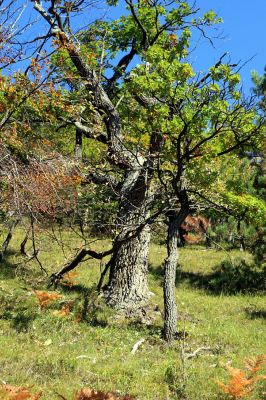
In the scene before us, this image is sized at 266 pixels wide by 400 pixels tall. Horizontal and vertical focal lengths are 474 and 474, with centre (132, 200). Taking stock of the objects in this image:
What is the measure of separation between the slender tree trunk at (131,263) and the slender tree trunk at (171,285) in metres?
1.64

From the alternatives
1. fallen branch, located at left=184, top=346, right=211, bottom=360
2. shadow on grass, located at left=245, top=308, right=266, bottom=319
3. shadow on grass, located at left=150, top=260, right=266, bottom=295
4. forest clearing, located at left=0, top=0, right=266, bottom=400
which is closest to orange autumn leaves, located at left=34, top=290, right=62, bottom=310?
forest clearing, located at left=0, top=0, right=266, bottom=400

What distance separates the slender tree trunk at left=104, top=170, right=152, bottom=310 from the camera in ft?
36.9

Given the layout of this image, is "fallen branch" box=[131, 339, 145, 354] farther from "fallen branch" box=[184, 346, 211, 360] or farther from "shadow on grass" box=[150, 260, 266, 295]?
"shadow on grass" box=[150, 260, 266, 295]

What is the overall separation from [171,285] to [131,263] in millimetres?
2210

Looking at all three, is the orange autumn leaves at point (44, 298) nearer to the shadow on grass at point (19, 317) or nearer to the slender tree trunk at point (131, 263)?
the shadow on grass at point (19, 317)

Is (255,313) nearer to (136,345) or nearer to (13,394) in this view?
(136,345)

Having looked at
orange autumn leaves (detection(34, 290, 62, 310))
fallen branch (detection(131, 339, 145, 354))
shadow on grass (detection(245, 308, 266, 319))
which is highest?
orange autumn leaves (detection(34, 290, 62, 310))

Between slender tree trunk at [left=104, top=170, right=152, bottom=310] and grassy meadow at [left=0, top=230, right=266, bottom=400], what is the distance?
1.35ft

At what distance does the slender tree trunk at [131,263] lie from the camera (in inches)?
442

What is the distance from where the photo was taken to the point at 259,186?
1644 cm

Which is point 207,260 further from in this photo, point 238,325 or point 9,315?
point 9,315

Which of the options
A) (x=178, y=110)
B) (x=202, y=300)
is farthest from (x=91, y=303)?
(x=178, y=110)

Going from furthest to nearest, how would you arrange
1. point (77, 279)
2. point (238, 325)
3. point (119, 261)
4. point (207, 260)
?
1. point (207, 260)
2. point (77, 279)
3. point (119, 261)
4. point (238, 325)

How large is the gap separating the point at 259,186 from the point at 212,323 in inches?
276
